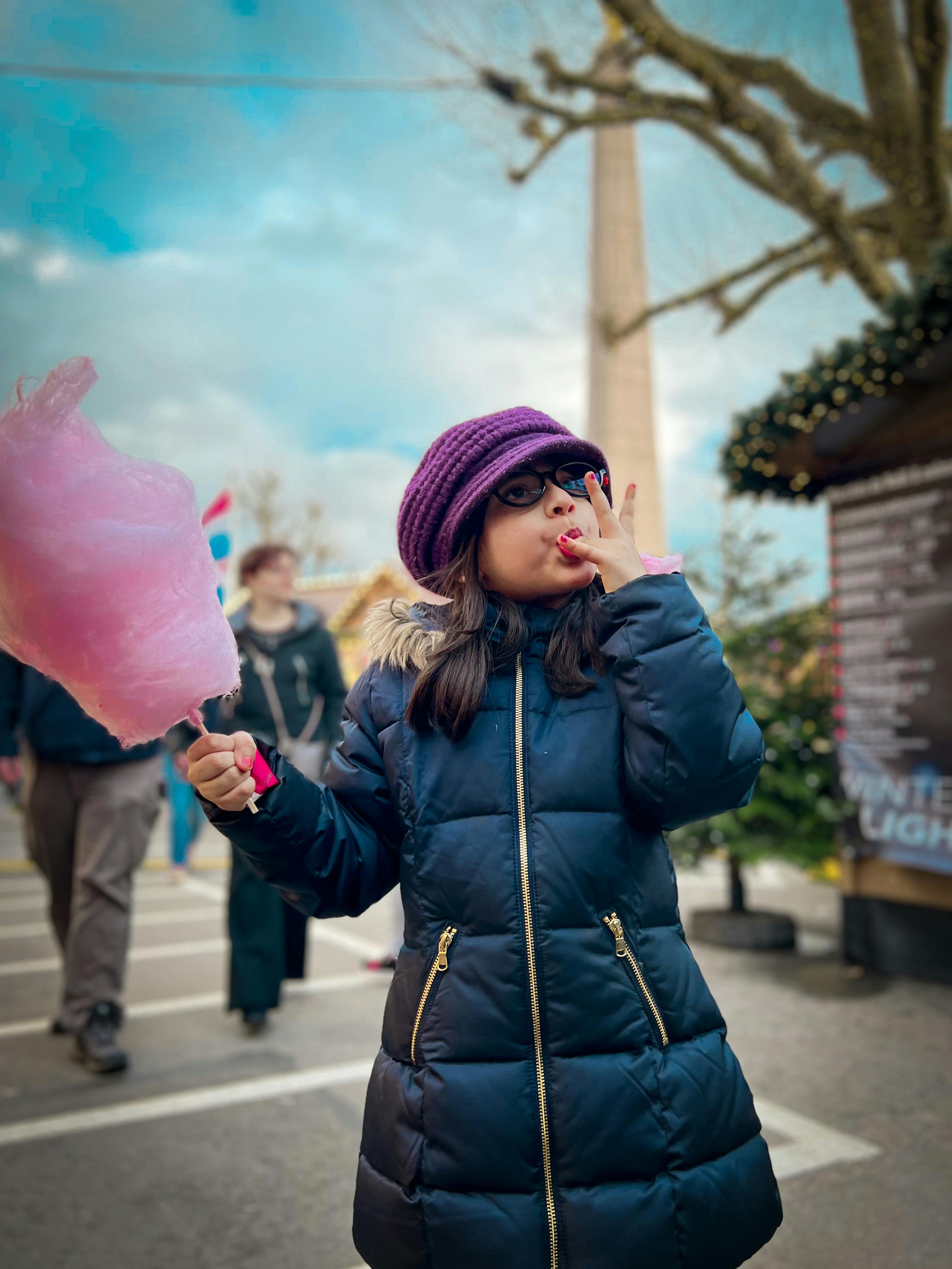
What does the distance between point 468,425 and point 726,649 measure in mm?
4674

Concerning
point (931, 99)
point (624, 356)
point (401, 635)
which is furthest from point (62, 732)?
point (624, 356)

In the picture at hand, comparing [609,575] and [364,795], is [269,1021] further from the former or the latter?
[609,575]

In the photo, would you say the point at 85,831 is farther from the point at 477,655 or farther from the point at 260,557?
the point at 477,655

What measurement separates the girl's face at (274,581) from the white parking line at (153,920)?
3.33m

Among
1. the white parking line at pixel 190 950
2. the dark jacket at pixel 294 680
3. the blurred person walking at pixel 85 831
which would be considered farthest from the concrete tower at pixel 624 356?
the blurred person walking at pixel 85 831

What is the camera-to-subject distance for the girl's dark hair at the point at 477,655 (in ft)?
5.67

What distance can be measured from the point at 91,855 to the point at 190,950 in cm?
236

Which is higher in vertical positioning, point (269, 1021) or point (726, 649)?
point (726, 649)

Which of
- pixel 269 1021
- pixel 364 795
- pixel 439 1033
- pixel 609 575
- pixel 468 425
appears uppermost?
pixel 468 425

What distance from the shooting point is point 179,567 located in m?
1.66

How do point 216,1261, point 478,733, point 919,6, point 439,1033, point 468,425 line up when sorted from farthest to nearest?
point 919,6 < point 216,1261 < point 468,425 < point 478,733 < point 439,1033

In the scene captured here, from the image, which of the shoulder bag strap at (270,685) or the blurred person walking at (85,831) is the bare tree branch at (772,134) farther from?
the blurred person walking at (85,831)

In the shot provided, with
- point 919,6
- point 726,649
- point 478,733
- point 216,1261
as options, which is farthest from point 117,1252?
point 919,6

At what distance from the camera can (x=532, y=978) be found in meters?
1.58
